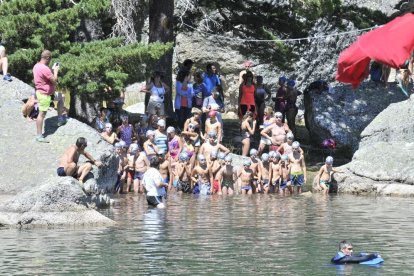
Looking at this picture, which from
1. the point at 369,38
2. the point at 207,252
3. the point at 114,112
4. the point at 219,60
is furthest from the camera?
the point at 219,60

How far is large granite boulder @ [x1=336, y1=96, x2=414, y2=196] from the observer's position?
1099 inches

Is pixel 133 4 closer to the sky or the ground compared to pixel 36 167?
closer to the sky

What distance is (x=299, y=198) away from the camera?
26688 millimetres

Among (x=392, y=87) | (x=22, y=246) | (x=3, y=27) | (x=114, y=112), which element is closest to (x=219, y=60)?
(x=392, y=87)

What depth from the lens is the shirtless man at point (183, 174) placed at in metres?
27.6

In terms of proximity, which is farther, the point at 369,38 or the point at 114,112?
the point at 114,112

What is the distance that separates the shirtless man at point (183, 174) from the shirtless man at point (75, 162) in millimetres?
3448

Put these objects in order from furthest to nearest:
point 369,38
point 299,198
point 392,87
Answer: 1. point 392,87
2. point 299,198
3. point 369,38

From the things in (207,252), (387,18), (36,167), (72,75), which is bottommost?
(207,252)

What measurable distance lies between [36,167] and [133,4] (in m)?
8.41

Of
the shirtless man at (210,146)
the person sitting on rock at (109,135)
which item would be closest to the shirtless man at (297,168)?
the shirtless man at (210,146)

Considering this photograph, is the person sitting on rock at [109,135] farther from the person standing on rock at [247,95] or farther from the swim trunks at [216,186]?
the person standing on rock at [247,95]

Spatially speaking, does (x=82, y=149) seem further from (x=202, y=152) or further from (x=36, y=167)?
(x=202, y=152)

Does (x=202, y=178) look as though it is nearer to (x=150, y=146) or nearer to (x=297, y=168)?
(x=150, y=146)
